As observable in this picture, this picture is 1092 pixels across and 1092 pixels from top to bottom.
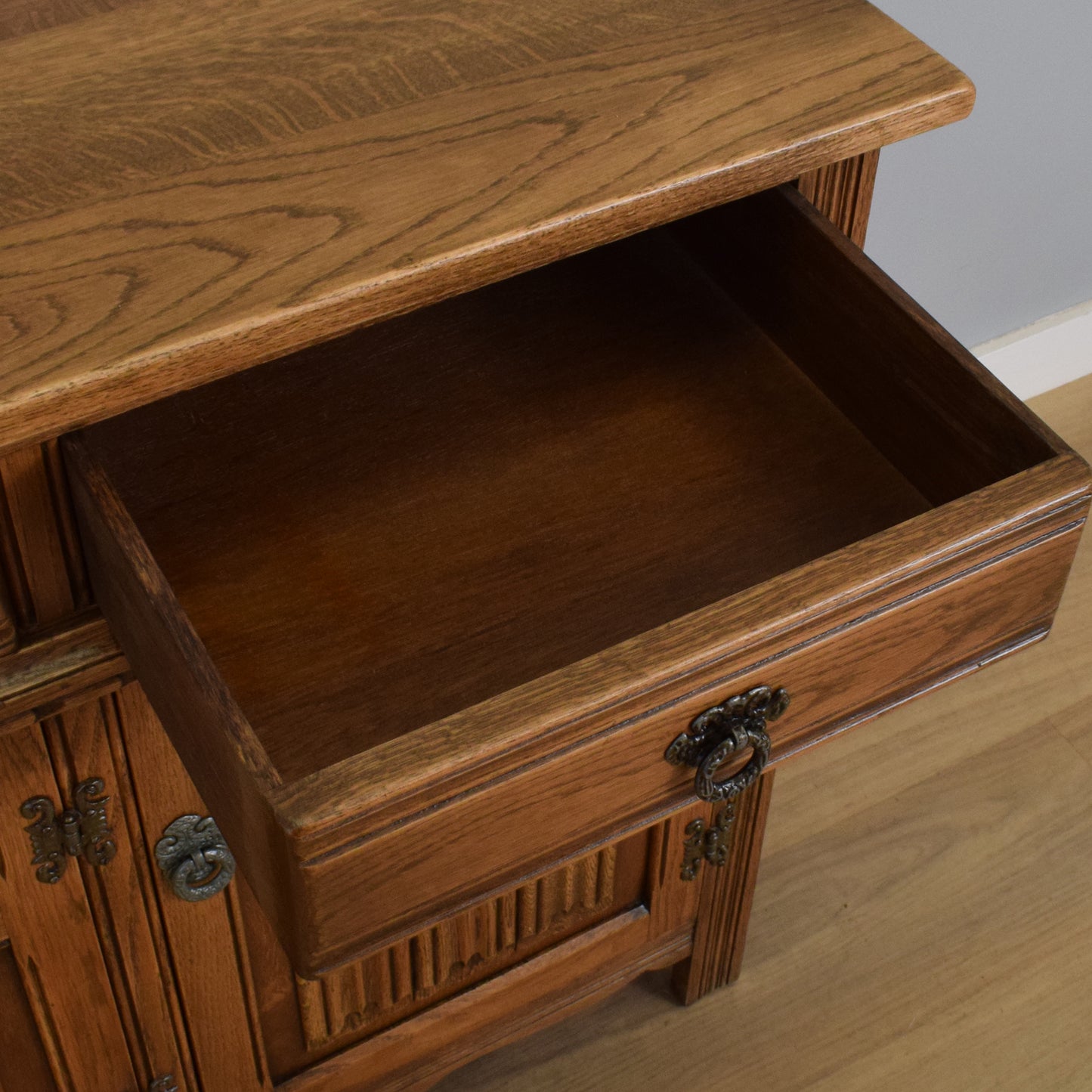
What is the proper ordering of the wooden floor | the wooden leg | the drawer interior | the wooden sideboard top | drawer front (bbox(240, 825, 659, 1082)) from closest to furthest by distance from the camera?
the wooden sideboard top, the drawer interior, drawer front (bbox(240, 825, 659, 1082)), the wooden leg, the wooden floor

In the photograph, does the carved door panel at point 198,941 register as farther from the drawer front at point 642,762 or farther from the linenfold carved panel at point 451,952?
the drawer front at point 642,762

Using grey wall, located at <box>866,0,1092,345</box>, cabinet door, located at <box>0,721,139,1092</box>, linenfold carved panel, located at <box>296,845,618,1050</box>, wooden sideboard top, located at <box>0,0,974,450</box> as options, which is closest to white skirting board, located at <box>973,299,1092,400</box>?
grey wall, located at <box>866,0,1092,345</box>

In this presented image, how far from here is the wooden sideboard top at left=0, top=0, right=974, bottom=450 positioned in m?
0.53

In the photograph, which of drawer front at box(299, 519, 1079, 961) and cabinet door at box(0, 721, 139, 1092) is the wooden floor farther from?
drawer front at box(299, 519, 1079, 961)

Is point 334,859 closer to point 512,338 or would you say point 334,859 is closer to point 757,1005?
point 512,338

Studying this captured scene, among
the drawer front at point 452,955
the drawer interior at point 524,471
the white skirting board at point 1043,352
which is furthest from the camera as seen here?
the white skirting board at point 1043,352

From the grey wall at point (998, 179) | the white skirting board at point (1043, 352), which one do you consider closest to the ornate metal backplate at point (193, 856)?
the grey wall at point (998, 179)

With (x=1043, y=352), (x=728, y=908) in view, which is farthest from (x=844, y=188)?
(x=1043, y=352)

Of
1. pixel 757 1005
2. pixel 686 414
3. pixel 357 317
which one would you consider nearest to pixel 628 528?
pixel 686 414

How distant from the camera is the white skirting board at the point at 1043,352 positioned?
1.57 metres

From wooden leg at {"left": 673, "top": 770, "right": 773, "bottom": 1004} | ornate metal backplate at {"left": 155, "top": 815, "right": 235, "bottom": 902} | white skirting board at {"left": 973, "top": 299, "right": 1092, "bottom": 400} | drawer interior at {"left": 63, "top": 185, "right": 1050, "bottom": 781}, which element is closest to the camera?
drawer interior at {"left": 63, "top": 185, "right": 1050, "bottom": 781}

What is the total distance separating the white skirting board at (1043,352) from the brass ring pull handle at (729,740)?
1035mm

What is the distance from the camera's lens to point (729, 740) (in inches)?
23.2

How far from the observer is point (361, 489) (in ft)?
2.40
